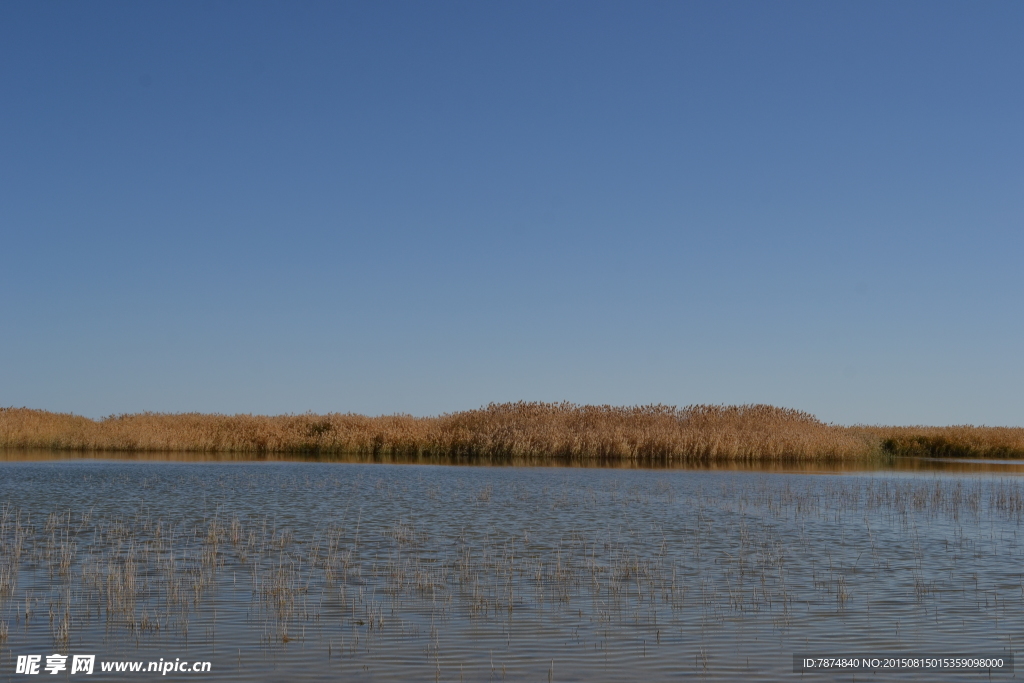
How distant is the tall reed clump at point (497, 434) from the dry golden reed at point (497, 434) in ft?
0.17

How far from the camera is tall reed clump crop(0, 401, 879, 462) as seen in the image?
40531 mm

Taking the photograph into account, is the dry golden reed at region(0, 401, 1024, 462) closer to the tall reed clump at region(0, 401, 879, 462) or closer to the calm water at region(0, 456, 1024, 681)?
the tall reed clump at region(0, 401, 879, 462)

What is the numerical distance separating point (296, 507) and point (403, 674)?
41.5 feet

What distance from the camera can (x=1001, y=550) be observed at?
14969 mm

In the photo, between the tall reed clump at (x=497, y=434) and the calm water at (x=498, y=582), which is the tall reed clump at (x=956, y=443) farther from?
the calm water at (x=498, y=582)

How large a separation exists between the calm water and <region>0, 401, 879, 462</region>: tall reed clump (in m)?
17.8

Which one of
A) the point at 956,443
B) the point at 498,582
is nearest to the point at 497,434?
the point at 956,443

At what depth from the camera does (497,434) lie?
139 feet

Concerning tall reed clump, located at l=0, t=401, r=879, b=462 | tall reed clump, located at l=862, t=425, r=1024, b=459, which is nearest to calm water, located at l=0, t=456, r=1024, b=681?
tall reed clump, located at l=0, t=401, r=879, b=462

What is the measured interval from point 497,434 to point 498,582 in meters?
30.6

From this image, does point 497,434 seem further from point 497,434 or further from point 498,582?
point 498,582

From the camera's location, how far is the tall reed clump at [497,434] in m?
40.5

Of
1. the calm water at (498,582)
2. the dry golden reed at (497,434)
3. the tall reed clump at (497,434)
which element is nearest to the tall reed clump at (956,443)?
the dry golden reed at (497,434)

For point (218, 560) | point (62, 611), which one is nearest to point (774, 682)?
point (62, 611)
